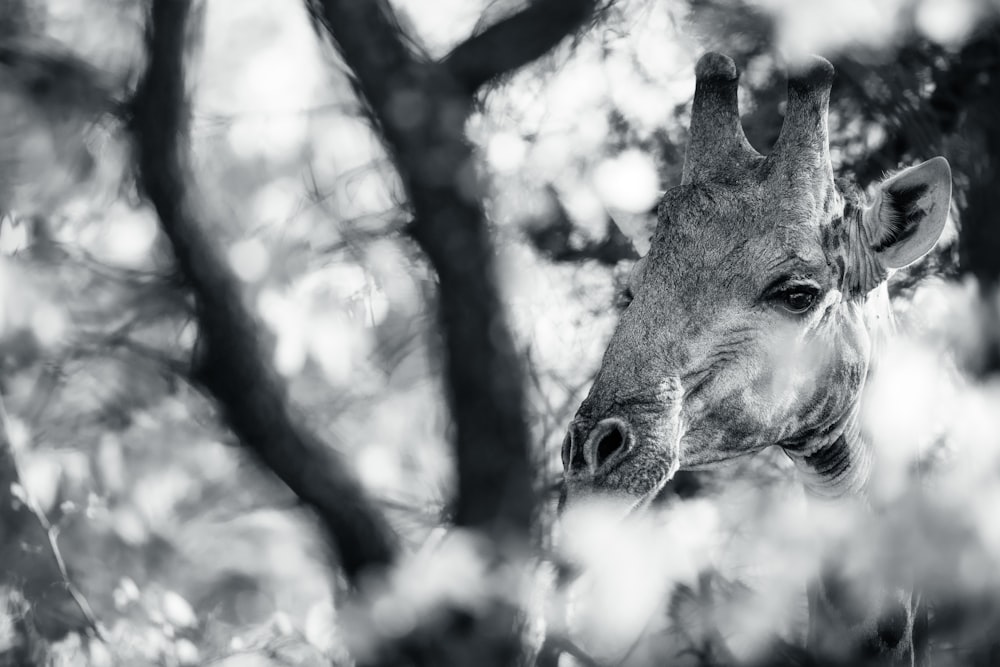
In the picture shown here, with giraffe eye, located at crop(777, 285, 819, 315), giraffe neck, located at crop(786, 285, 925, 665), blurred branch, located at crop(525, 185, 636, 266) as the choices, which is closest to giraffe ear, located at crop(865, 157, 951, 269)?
giraffe neck, located at crop(786, 285, 925, 665)

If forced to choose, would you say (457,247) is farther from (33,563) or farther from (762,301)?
(33,563)

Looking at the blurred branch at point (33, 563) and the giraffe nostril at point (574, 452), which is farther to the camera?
the blurred branch at point (33, 563)

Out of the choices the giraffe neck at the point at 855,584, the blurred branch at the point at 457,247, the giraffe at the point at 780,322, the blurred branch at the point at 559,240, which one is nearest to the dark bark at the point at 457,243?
the blurred branch at the point at 457,247

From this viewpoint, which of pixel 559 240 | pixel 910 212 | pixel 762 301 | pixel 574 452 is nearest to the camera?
pixel 574 452

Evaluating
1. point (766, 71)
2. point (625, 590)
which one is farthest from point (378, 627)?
point (766, 71)

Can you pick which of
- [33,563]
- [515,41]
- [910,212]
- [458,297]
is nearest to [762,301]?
[910,212]

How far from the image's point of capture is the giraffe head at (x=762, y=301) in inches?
125

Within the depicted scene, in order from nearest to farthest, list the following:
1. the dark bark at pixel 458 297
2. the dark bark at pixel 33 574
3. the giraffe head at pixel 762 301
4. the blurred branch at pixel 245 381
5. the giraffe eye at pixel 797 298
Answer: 1. the giraffe head at pixel 762 301
2. the giraffe eye at pixel 797 298
3. the dark bark at pixel 33 574
4. the dark bark at pixel 458 297
5. the blurred branch at pixel 245 381

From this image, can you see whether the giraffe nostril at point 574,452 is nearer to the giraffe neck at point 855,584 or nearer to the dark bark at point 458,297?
the giraffe neck at point 855,584

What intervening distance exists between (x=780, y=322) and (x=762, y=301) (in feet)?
0.26

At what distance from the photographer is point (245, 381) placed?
16.2ft

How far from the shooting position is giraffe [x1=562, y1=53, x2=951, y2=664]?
10.5 ft

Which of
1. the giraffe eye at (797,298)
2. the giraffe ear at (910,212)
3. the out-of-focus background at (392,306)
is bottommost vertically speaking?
the out-of-focus background at (392,306)

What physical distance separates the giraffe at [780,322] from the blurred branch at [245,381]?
5.85ft
